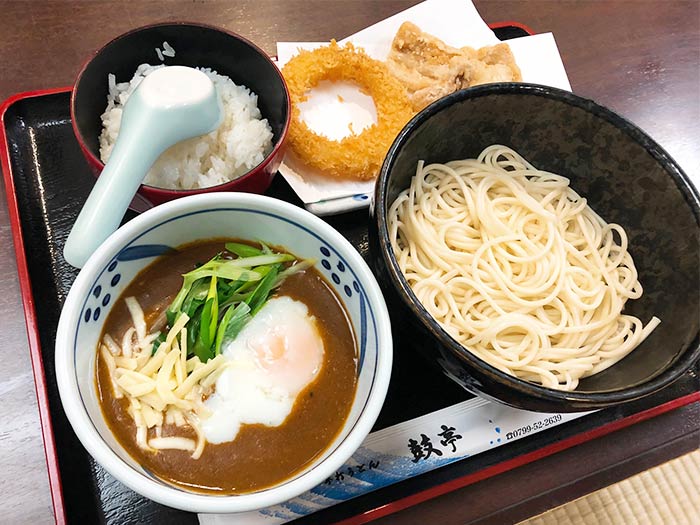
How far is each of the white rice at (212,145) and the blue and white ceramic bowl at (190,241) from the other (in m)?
0.31

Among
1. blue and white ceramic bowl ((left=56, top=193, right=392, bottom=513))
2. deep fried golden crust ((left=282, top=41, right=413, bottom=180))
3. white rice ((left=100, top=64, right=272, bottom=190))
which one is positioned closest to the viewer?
blue and white ceramic bowl ((left=56, top=193, right=392, bottom=513))

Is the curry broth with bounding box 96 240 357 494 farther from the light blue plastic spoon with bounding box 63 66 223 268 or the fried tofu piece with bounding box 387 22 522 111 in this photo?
the fried tofu piece with bounding box 387 22 522 111

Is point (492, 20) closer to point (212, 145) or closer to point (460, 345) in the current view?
point (212, 145)

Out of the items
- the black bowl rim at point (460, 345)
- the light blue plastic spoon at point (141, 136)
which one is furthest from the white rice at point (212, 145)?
A: the black bowl rim at point (460, 345)

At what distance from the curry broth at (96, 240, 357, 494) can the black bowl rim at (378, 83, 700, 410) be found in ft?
0.49

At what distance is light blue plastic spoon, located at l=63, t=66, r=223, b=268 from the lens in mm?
1053

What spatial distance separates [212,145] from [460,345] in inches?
32.3

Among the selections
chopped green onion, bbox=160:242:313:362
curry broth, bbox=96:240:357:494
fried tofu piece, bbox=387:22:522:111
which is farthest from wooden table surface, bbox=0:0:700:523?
chopped green onion, bbox=160:242:313:362

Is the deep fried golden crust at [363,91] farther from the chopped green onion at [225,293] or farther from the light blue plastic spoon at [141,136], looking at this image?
the chopped green onion at [225,293]

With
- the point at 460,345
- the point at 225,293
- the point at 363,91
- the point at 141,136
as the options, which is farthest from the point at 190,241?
the point at 363,91

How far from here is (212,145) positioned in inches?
57.1

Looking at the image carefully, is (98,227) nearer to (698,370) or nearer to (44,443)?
(44,443)

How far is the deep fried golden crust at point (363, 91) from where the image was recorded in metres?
1.53

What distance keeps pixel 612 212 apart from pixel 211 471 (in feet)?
3.70
